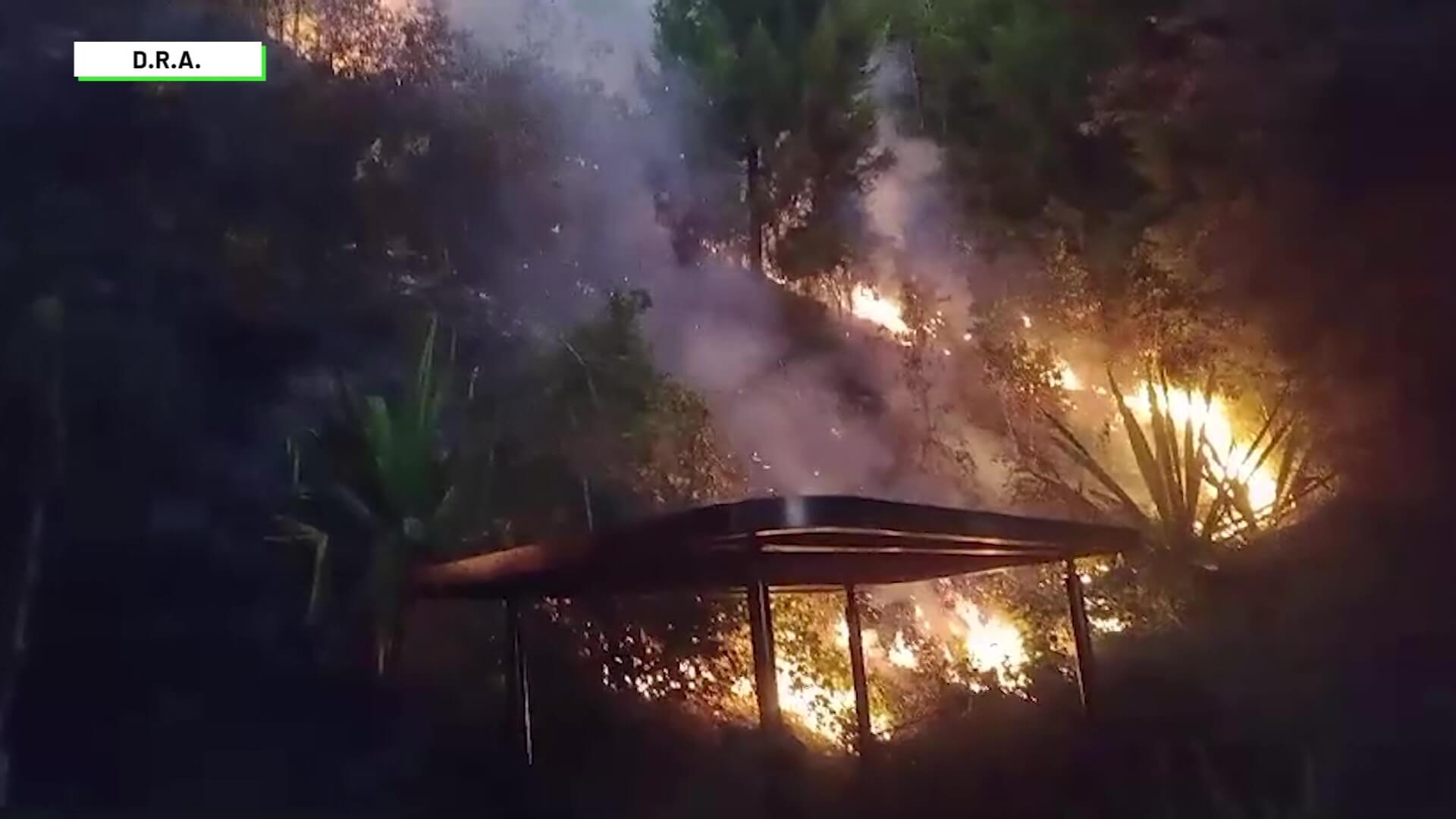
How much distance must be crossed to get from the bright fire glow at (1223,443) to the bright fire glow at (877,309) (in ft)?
1.93

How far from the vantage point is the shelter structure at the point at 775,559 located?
8.57ft

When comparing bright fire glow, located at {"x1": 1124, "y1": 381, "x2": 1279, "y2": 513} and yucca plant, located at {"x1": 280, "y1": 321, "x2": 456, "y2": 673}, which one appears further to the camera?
bright fire glow, located at {"x1": 1124, "y1": 381, "x2": 1279, "y2": 513}

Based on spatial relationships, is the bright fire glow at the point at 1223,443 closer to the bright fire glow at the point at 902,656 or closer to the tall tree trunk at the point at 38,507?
the bright fire glow at the point at 902,656

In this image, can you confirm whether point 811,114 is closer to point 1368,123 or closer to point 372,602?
point 1368,123

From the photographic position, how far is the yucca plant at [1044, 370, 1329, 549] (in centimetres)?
315

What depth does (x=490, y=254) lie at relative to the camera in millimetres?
3242

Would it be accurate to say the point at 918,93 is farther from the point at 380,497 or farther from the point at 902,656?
the point at 380,497

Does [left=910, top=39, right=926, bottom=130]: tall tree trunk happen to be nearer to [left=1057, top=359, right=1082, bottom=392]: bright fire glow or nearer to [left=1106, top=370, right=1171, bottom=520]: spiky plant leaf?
[left=1057, top=359, right=1082, bottom=392]: bright fire glow

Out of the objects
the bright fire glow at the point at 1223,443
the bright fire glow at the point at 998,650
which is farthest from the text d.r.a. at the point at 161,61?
the bright fire glow at the point at 1223,443

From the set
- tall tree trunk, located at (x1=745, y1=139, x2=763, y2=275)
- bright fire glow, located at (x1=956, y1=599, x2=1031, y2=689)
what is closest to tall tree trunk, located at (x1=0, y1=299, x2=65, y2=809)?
tall tree trunk, located at (x1=745, y1=139, x2=763, y2=275)

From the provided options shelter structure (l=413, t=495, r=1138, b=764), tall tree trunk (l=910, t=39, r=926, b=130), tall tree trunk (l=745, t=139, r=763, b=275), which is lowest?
shelter structure (l=413, t=495, r=1138, b=764)

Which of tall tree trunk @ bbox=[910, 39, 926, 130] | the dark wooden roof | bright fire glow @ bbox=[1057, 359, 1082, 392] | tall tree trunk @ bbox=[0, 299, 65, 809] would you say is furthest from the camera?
tall tree trunk @ bbox=[910, 39, 926, 130]

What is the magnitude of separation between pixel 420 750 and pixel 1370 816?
6.51 feet

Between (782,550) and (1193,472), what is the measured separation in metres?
1.03
